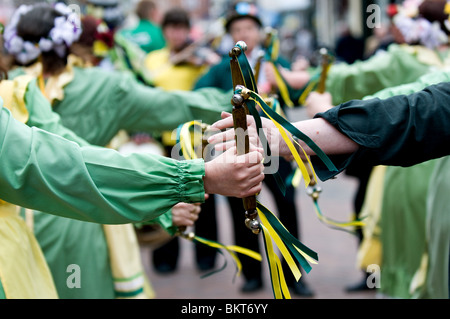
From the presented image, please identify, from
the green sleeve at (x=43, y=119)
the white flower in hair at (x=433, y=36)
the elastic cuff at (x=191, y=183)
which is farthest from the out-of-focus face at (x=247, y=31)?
the elastic cuff at (x=191, y=183)

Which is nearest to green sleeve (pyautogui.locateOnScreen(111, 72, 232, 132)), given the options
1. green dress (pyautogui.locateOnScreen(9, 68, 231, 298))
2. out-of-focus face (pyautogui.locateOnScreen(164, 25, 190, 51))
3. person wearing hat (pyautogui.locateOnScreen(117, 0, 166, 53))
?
green dress (pyautogui.locateOnScreen(9, 68, 231, 298))

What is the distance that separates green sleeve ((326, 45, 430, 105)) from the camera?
404 centimetres

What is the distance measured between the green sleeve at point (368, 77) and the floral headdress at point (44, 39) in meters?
1.66

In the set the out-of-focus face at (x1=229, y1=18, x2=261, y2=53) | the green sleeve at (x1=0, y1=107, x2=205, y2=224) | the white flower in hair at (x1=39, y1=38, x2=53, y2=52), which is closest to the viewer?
the green sleeve at (x1=0, y1=107, x2=205, y2=224)

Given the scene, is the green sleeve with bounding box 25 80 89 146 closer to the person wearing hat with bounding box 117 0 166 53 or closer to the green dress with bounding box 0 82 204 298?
the green dress with bounding box 0 82 204 298

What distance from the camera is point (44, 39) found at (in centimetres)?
316

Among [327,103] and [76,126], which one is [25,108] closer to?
[76,126]

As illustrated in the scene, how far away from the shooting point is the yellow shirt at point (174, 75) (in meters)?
5.98

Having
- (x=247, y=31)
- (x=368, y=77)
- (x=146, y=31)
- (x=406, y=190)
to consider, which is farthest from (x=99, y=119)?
(x=146, y=31)

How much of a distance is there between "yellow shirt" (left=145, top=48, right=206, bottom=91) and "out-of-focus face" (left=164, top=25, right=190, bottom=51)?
16 centimetres

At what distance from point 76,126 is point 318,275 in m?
2.69

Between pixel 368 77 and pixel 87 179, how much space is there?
8.62 feet

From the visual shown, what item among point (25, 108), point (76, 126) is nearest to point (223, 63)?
point (76, 126)
